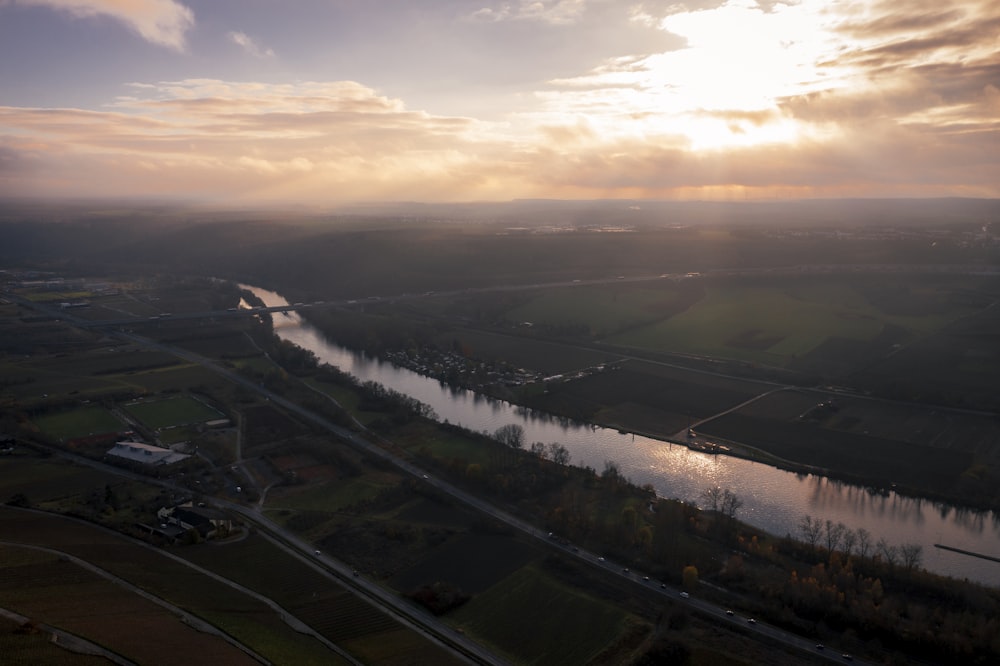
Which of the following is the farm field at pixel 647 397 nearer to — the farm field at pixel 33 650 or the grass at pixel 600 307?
the grass at pixel 600 307

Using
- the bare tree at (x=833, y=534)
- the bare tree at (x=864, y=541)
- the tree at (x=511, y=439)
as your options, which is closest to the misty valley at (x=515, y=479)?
the bare tree at (x=864, y=541)

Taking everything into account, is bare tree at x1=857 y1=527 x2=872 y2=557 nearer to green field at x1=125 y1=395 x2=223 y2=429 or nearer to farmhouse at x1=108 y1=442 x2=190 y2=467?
farmhouse at x1=108 y1=442 x2=190 y2=467

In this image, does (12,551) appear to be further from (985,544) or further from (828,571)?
(985,544)

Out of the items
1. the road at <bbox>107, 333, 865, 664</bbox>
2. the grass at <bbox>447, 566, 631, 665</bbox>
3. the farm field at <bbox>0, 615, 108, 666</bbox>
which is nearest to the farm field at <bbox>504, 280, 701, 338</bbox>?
the road at <bbox>107, 333, 865, 664</bbox>

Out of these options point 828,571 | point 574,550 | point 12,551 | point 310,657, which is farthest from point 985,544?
point 12,551

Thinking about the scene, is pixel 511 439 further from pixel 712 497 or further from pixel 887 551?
pixel 887 551
